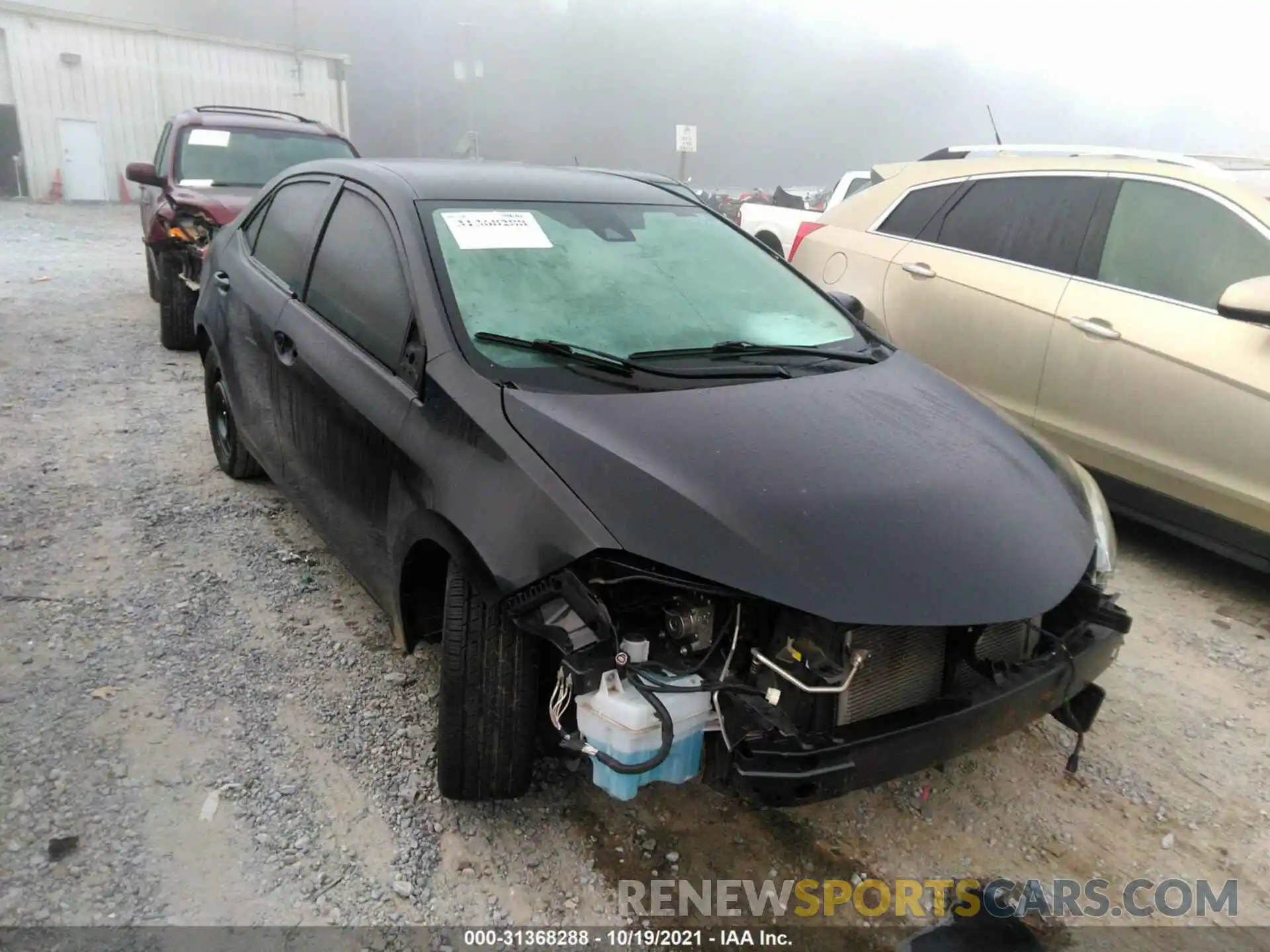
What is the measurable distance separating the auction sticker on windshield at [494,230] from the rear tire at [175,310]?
4817 millimetres

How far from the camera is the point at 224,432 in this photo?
14.8ft

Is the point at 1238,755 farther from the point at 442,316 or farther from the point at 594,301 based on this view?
the point at 442,316

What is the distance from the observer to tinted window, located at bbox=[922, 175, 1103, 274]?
4344mm

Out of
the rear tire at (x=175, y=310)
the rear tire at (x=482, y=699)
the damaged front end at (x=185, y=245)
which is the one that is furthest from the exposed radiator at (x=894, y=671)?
the rear tire at (x=175, y=310)

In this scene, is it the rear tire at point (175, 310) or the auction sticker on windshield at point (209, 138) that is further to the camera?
the auction sticker on windshield at point (209, 138)

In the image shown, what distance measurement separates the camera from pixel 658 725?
1.94 meters

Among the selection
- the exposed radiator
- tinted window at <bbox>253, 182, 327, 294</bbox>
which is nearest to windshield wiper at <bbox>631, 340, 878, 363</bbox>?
the exposed radiator

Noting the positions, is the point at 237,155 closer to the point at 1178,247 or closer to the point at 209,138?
the point at 209,138

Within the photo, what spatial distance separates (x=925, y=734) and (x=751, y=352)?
123 centimetres

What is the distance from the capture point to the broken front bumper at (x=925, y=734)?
189 cm

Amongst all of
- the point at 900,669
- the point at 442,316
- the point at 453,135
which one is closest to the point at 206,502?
the point at 442,316

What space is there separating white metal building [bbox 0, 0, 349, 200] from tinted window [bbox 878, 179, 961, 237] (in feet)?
77.7

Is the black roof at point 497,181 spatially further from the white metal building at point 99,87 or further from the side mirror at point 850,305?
the white metal building at point 99,87

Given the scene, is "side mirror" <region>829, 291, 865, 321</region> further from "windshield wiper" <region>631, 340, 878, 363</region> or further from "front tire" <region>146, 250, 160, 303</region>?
"front tire" <region>146, 250, 160, 303</region>
